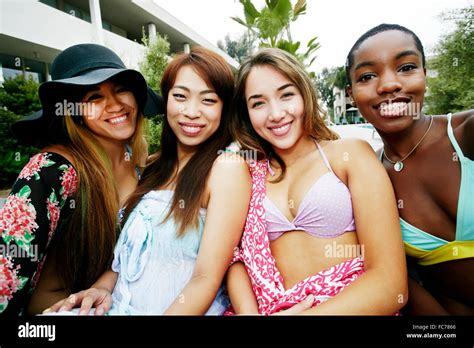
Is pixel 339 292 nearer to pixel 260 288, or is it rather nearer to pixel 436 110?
pixel 260 288

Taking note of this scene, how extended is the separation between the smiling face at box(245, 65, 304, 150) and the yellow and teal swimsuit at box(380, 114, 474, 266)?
0.66 meters

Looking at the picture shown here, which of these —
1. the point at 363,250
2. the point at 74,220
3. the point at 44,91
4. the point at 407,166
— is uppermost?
the point at 44,91

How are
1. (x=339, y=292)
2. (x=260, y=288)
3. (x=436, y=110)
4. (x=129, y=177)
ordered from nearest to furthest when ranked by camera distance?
(x=339, y=292)
(x=260, y=288)
(x=129, y=177)
(x=436, y=110)

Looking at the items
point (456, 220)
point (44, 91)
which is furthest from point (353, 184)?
point (44, 91)

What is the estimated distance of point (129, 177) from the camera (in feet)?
6.18

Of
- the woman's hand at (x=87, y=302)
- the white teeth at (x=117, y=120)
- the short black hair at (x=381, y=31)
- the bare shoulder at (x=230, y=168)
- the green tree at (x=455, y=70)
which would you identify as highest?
the green tree at (x=455, y=70)

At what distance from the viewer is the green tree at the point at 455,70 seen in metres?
2.33

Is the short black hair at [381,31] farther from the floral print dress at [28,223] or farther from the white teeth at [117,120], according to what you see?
the floral print dress at [28,223]

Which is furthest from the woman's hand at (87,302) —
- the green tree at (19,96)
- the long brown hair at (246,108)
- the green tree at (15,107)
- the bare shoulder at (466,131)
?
the green tree at (19,96)

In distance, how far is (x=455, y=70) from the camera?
2.56 metres

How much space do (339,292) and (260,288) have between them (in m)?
0.34

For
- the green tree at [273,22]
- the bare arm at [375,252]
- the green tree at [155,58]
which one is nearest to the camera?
the bare arm at [375,252]

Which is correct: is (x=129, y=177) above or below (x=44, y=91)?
below

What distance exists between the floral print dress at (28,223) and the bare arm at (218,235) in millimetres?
620
